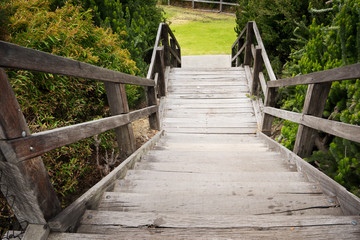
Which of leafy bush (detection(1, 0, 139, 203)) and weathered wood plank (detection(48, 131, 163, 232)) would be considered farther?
leafy bush (detection(1, 0, 139, 203))

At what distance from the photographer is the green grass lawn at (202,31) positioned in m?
11.6

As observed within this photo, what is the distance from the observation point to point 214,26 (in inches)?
614

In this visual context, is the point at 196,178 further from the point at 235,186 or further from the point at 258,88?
the point at 258,88

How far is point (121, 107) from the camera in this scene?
2.19m

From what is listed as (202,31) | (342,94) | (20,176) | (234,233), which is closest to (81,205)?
(20,176)

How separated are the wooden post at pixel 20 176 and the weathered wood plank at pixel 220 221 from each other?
0.28 metres

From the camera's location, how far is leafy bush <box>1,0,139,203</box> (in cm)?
211

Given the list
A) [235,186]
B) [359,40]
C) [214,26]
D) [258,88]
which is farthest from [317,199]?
[214,26]

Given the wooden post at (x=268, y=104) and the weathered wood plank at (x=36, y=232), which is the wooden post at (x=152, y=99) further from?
the weathered wood plank at (x=36, y=232)

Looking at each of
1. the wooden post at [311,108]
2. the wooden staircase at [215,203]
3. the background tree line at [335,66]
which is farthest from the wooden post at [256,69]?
the wooden post at [311,108]

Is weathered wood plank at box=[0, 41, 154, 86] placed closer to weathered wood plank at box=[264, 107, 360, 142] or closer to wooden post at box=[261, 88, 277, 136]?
weathered wood plank at box=[264, 107, 360, 142]

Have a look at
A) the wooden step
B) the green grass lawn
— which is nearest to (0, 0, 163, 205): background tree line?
the wooden step

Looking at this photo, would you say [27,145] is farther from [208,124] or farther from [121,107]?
[208,124]

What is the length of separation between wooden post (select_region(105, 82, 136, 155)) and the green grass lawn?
24.8 feet
